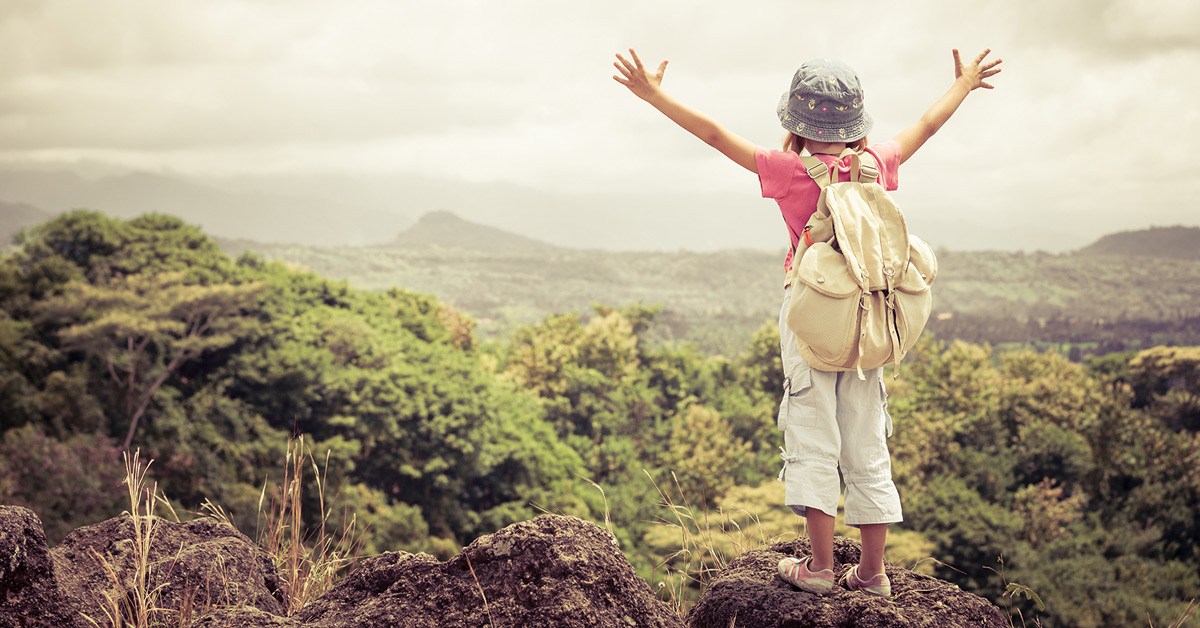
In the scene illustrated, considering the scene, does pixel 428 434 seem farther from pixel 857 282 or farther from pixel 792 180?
pixel 857 282

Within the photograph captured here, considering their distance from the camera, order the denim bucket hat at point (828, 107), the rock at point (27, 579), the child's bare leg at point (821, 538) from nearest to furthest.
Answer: the rock at point (27, 579), the child's bare leg at point (821, 538), the denim bucket hat at point (828, 107)

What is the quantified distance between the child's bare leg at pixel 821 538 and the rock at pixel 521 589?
635mm

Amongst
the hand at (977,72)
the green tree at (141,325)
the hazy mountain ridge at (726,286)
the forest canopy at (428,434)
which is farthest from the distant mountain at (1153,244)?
the hand at (977,72)

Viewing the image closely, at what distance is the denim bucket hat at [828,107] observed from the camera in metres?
3.29

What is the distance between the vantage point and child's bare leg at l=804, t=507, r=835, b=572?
3008 millimetres

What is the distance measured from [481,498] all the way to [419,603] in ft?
84.8

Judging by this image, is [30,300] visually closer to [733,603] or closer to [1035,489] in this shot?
[733,603]

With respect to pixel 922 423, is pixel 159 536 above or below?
above

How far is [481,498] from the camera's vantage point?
27.8m

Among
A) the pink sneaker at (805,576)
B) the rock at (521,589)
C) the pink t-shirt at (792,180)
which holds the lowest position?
the pink sneaker at (805,576)

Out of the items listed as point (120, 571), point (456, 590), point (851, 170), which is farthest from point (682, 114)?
point (120, 571)

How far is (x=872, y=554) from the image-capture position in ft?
9.91

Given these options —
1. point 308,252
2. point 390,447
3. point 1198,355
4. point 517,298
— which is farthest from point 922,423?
point 308,252

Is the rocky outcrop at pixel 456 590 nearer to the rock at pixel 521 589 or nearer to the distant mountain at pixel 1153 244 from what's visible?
the rock at pixel 521 589
